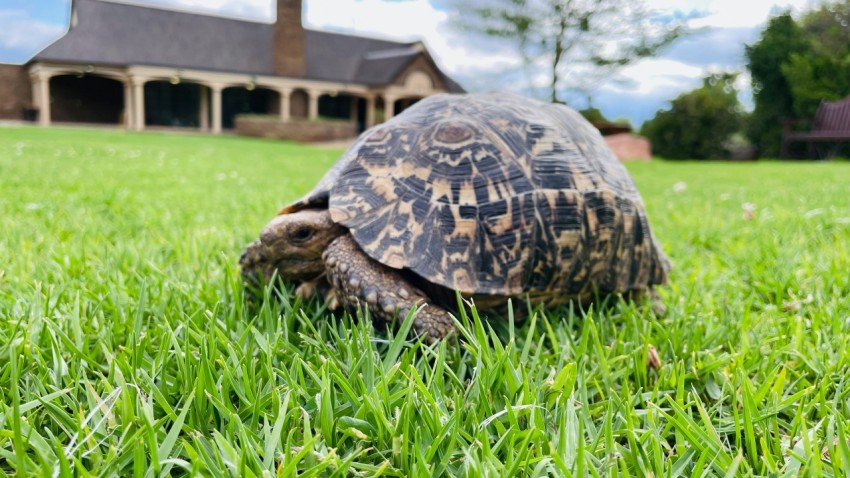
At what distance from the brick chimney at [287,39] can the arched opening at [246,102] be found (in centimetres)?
165

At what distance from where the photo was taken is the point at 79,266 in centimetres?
239

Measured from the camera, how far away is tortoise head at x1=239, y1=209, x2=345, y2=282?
5.99ft

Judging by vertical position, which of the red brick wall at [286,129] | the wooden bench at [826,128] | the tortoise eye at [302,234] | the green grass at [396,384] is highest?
the wooden bench at [826,128]

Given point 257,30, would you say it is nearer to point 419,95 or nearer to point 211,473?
point 419,95

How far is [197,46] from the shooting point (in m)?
28.8

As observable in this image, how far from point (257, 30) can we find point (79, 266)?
31.7 metres

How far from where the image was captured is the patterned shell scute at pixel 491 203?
1.73 meters

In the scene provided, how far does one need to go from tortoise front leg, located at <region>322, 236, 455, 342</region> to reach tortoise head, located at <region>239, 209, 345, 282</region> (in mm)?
107

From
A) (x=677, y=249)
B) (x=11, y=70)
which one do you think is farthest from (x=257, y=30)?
(x=677, y=249)

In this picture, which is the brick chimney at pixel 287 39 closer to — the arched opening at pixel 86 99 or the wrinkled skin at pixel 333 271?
the arched opening at pixel 86 99

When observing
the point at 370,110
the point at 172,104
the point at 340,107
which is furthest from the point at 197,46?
the point at 370,110

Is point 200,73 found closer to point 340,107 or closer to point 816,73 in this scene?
point 340,107

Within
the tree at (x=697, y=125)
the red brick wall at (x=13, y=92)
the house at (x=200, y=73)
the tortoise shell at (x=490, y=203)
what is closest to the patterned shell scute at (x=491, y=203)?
the tortoise shell at (x=490, y=203)

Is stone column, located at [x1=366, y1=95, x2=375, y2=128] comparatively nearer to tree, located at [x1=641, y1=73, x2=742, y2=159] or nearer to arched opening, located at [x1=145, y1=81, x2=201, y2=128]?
arched opening, located at [x1=145, y1=81, x2=201, y2=128]
